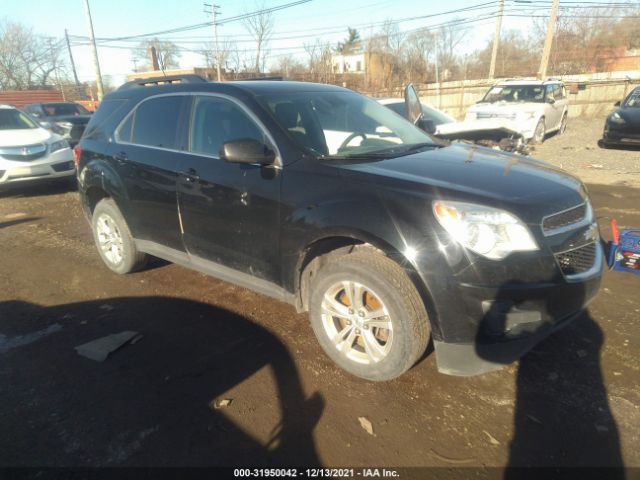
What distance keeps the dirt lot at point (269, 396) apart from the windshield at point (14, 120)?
6.77 meters

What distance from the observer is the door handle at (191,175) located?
3.38 metres

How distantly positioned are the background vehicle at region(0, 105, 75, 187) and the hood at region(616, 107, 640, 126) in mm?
13044

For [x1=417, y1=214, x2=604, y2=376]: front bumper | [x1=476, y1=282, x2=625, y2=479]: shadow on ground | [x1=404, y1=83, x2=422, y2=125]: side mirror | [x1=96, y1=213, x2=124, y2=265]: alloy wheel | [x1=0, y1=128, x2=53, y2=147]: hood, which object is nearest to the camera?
[x1=476, y1=282, x2=625, y2=479]: shadow on ground

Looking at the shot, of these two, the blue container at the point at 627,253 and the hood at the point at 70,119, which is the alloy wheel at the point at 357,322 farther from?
the hood at the point at 70,119

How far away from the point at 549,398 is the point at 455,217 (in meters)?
1.25

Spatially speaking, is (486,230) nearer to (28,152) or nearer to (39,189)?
(28,152)

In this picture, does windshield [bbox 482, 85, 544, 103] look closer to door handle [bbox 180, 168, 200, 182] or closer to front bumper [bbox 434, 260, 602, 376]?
door handle [bbox 180, 168, 200, 182]

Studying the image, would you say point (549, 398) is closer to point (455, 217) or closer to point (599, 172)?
point (455, 217)

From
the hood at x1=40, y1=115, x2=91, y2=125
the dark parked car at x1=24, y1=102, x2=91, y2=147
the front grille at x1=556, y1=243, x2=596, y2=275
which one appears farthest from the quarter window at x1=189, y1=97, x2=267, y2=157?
the hood at x1=40, y1=115, x2=91, y2=125

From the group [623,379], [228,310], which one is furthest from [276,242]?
[623,379]

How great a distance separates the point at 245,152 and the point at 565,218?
6.68 feet

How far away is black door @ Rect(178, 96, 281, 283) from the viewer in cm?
301

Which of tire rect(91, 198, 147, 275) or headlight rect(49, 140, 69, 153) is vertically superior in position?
headlight rect(49, 140, 69, 153)

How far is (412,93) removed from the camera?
238 inches
